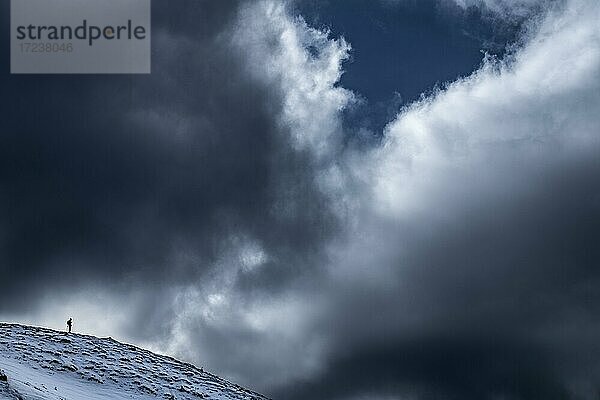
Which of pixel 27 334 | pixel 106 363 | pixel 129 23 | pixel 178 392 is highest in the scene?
pixel 129 23

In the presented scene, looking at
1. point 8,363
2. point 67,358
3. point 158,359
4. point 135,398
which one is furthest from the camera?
point 158,359

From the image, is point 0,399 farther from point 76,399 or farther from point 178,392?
point 178,392

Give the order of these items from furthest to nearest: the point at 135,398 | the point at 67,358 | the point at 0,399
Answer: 1. the point at 67,358
2. the point at 135,398
3. the point at 0,399

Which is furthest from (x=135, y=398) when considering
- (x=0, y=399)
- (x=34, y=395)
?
(x=0, y=399)

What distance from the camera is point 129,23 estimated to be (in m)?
31.2

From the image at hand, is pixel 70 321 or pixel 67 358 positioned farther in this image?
pixel 70 321

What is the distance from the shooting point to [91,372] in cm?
2806

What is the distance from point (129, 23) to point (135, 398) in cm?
1938

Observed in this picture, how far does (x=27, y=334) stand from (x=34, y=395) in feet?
49.0

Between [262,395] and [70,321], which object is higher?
[70,321]

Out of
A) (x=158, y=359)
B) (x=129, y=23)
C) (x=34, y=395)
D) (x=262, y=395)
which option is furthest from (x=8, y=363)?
(x=129, y=23)

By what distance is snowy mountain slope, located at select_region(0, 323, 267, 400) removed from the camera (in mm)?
23217

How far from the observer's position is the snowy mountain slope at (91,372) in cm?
2322

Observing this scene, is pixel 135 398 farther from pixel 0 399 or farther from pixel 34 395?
pixel 0 399
